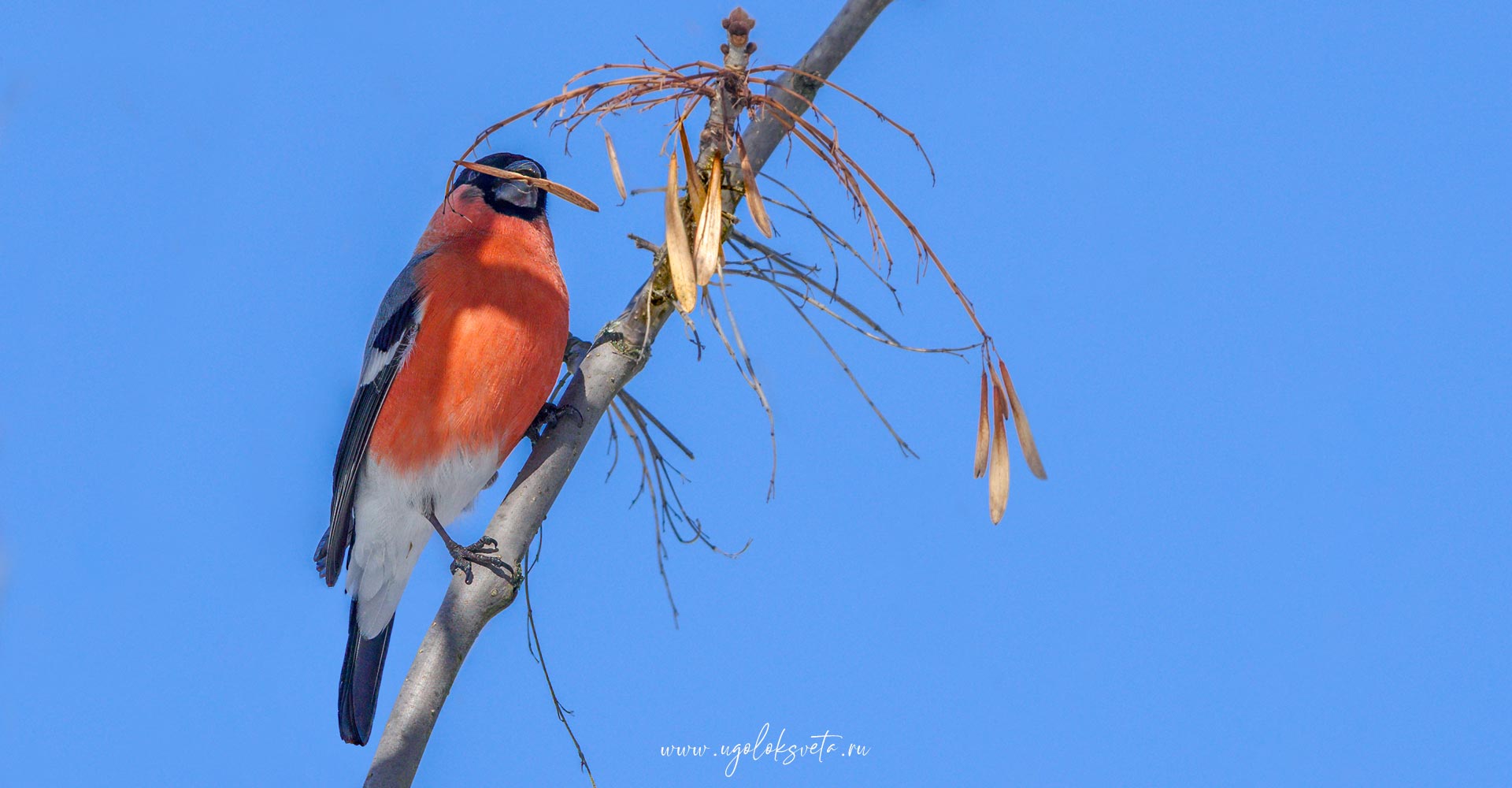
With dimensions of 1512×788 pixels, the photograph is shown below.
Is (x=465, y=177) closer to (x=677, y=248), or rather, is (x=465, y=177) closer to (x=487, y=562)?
(x=487, y=562)

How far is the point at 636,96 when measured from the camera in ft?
7.94

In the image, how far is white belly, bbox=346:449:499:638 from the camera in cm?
411

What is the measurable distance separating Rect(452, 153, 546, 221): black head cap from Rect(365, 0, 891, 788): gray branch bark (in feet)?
4.84

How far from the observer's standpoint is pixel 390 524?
13.8 feet

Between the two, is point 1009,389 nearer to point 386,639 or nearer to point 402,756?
point 402,756

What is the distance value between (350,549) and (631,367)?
75.9 inches

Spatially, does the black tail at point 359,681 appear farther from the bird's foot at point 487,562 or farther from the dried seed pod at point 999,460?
the dried seed pod at point 999,460

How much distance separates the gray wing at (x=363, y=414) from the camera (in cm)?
412

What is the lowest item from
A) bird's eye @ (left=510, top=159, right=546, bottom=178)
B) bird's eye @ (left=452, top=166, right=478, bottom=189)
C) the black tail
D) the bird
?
the black tail

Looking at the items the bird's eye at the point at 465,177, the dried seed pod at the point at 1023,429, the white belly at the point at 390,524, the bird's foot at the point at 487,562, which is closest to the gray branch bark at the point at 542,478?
the bird's foot at the point at 487,562

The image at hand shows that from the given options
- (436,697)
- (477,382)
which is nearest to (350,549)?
(477,382)

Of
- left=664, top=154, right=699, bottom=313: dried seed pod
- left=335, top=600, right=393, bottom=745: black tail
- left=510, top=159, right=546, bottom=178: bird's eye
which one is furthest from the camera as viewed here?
left=510, top=159, right=546, bottom=178: bird's eye

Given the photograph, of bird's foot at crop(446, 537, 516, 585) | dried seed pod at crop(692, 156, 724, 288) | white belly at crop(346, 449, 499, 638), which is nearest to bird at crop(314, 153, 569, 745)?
white belly at crop(346, 449, 499, 638)

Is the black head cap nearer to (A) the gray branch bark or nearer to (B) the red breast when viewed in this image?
(B) the red breast
